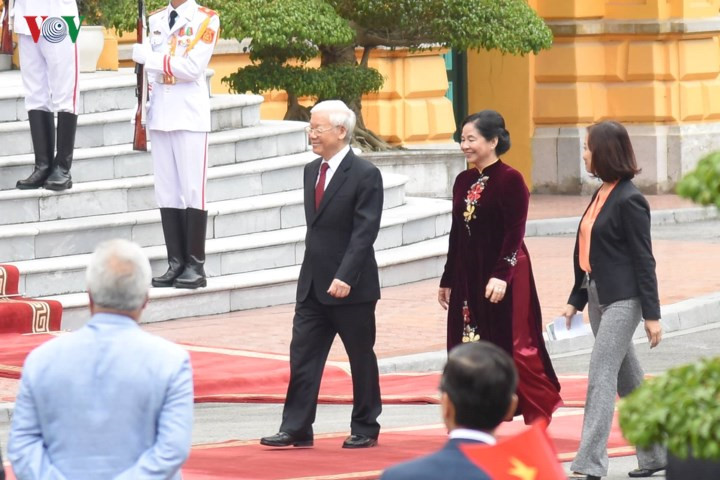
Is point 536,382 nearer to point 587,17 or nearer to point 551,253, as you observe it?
point 551,253

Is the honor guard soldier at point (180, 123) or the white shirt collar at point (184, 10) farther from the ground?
the white shirt collar at point (184, 10)

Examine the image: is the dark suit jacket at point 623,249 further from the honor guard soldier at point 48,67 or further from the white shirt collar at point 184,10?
the honor guard soldier at point 48,67

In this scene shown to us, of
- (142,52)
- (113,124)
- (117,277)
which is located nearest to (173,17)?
(142,52)

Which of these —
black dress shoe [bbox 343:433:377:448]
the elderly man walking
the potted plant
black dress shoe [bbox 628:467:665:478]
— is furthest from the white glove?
the potted plant

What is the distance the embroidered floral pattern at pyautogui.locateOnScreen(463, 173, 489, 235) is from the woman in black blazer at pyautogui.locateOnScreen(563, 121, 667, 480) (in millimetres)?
651

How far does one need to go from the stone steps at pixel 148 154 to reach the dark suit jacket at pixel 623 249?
636 cm

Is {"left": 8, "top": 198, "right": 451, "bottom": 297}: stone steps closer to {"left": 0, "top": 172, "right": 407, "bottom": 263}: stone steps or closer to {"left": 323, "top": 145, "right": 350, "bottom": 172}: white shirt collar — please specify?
{"left": 0, "top": 172, "right": 407, "bottom": 263}: stone steps

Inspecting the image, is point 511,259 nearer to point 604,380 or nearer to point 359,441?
point 604,380

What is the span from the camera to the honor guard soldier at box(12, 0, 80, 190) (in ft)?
43.1

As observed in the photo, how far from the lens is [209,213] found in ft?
46.1

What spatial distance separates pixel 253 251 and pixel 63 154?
1.59m

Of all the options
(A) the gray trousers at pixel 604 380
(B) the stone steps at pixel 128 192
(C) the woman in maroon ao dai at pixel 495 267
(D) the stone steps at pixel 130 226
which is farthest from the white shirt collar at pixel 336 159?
(B) the stone steps at pixel 128 192

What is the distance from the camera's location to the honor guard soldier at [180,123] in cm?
1242

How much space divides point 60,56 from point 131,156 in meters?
1.46
